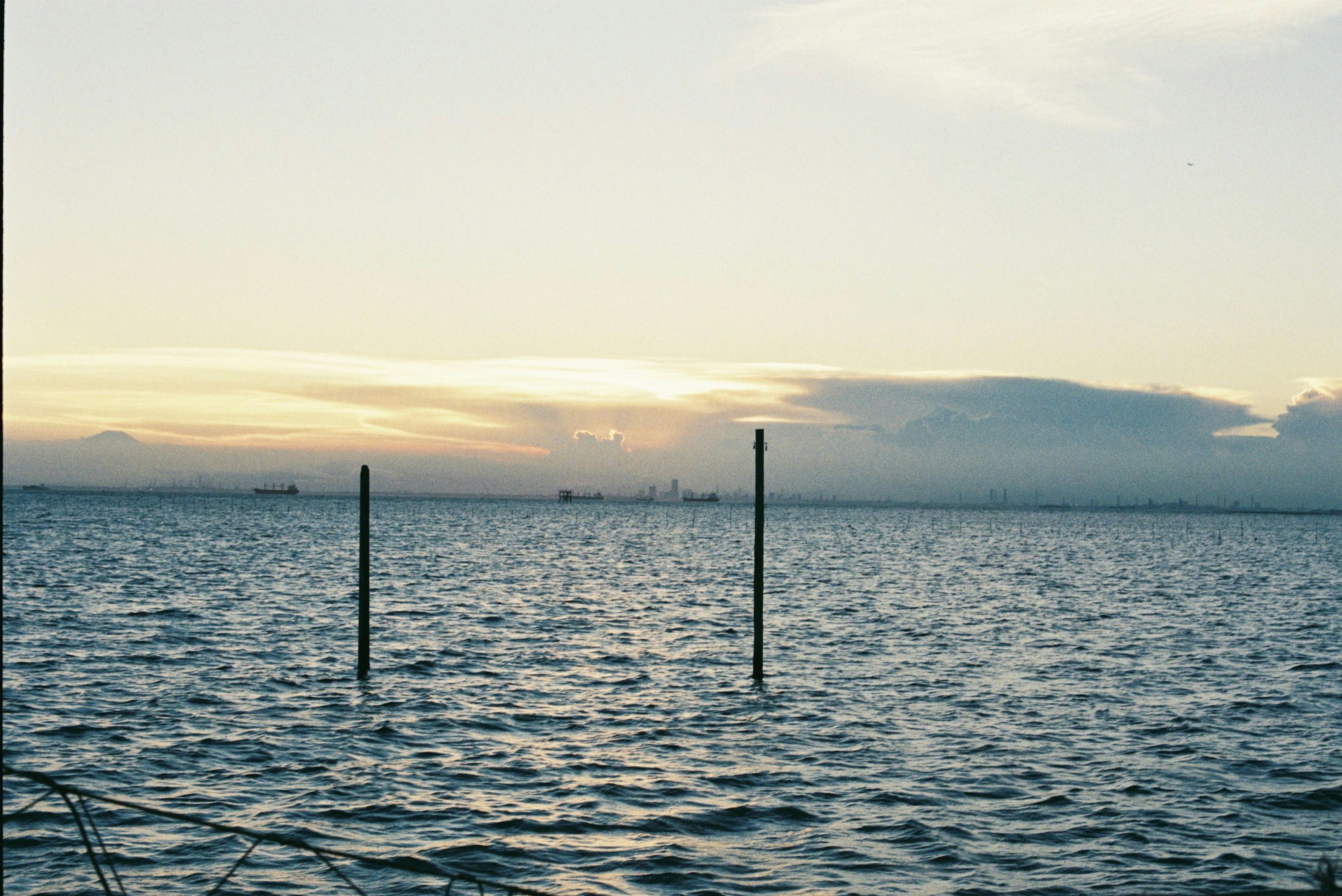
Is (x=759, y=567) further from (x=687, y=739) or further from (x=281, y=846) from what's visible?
(x=281, y=846)

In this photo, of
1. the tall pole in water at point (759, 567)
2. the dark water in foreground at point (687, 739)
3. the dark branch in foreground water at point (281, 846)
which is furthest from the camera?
the tall pole in water at point (759, 567)

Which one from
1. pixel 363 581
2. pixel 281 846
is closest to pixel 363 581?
pixel 363 581

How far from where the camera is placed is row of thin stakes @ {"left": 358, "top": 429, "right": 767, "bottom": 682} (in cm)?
3050

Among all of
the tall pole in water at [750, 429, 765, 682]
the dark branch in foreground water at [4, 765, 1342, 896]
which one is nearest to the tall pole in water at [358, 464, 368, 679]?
the tall pole in water at [750, 429, 765, 682]

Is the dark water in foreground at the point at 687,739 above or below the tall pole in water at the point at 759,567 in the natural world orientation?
below

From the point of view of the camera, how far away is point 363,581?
32.2 meters

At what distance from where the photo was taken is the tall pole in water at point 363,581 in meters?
31.1

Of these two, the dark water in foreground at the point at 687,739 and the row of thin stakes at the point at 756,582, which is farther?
the row of thin stakes at the point at 756,582

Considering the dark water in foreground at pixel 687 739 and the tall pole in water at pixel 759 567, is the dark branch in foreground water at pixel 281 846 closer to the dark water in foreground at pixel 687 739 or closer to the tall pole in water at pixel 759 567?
the dark water in foreground at pixel 687 739

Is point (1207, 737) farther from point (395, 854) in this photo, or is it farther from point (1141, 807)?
point (395, 854)

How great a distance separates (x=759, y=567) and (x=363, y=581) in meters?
11.0

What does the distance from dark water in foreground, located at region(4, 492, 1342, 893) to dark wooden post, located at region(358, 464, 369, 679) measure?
72 cm

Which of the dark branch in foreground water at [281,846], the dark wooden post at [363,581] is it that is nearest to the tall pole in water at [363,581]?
the dark wooden post at [363,581]

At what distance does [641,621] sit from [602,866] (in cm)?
3071
